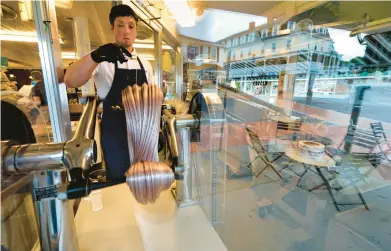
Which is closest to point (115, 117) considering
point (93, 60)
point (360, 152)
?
point (93, 60)

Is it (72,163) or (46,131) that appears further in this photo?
(46,131)

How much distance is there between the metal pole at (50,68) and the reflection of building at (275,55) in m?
3.16

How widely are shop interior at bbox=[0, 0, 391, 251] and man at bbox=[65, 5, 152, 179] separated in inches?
2.5

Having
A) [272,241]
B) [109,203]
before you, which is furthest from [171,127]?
[272,241]

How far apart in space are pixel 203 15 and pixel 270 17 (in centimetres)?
125

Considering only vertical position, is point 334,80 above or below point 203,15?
below

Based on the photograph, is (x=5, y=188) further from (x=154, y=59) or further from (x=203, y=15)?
(x=203, y=15)

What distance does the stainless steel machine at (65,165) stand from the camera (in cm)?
49

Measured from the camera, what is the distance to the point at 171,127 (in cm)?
85

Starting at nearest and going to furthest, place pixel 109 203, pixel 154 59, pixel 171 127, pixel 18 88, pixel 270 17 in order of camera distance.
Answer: pixel 18 88, pixel 171 127, pixel 109 203, pixel 154 59, pixel 270 17

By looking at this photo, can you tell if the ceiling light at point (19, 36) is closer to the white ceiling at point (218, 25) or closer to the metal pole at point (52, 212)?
the metal pole at point (52, 212)

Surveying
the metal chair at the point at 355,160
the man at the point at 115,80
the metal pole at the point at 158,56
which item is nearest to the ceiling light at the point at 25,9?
the man at the point at 115,80

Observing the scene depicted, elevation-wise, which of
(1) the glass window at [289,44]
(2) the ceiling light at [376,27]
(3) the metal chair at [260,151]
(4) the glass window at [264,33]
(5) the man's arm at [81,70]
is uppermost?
(4) the glass window at [264,33]

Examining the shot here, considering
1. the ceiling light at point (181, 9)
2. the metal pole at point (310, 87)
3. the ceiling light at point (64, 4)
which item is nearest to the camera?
the ceiling light at point (64, 4)
